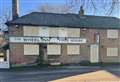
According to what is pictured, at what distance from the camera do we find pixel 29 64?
3222 centimetres

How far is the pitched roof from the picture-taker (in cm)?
3319

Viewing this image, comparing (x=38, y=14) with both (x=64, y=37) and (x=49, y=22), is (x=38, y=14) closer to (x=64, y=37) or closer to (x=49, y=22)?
(x=49, y=22)

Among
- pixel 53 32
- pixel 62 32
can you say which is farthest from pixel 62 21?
pixel 53 32

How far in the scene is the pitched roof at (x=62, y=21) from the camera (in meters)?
33.2

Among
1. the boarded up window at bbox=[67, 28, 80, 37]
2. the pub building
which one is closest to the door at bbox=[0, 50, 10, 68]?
the pub building

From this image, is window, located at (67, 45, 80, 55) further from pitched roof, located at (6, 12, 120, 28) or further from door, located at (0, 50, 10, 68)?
door, located at (0, 50, 10, 68)

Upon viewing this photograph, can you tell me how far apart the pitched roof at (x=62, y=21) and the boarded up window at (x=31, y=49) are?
2.45 meters

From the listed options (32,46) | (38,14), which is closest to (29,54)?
(32,46)

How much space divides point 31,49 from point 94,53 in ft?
24.6

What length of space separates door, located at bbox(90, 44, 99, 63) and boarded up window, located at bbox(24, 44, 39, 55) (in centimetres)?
643

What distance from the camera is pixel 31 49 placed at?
32531mm

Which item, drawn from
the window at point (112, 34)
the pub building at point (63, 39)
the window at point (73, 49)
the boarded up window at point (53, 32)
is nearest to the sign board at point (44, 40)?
the pub building at point (63, 39)

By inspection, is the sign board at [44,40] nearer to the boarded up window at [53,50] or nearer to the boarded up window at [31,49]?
the boarded up window at [31,49]

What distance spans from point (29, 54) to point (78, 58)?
18.4 feet
